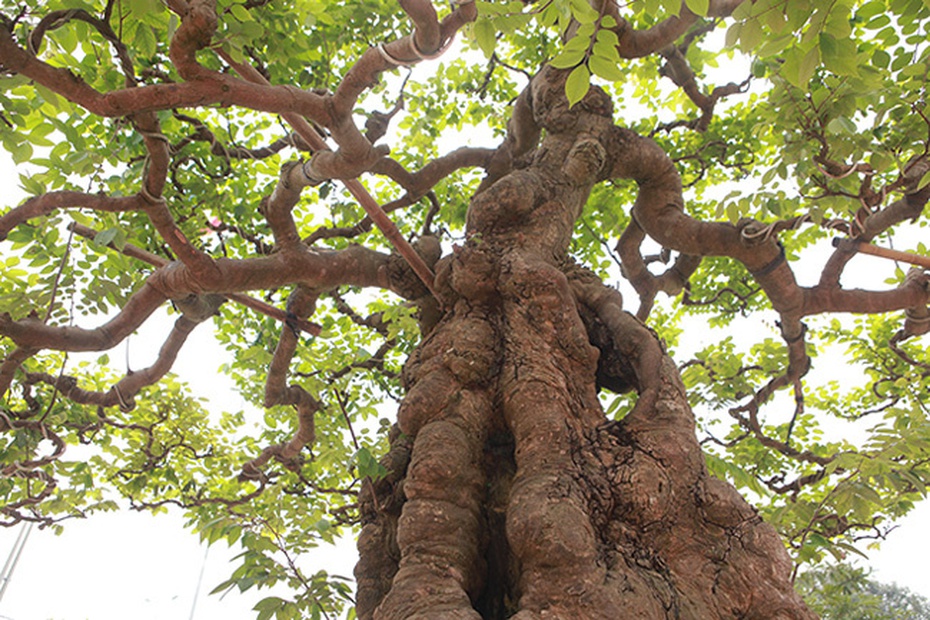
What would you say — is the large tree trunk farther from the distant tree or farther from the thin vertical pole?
the thin vertical pole

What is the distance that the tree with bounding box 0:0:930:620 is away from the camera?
178cm

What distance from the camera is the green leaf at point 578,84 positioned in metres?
1.62

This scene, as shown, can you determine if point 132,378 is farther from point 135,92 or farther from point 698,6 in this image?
point 698,6

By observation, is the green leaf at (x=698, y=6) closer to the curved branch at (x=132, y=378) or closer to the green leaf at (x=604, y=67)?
the green leaf at (x=604, y=67)

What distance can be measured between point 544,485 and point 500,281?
1310 millimetres

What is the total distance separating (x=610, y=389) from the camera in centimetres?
313

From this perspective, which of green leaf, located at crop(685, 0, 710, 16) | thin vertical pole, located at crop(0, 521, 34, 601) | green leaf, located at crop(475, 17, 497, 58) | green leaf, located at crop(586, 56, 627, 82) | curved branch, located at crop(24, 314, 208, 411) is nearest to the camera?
green leaf, located at crop(685, 0, 710, 16)

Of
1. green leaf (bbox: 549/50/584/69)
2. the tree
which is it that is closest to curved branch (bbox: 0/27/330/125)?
the tree

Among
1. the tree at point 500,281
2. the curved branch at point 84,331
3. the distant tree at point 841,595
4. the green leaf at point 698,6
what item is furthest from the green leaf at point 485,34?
the distant tree at point 841,595

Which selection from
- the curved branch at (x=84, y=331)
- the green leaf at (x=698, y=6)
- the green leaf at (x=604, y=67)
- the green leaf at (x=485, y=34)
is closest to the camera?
the green leaf at (x=698, y=6)

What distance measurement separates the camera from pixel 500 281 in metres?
2.98

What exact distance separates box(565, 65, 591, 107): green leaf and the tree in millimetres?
18

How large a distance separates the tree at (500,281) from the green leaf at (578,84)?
0.06 ft

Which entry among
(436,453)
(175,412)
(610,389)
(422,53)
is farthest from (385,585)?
(175,412)
